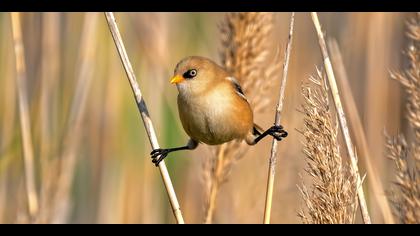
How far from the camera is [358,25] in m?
3.69

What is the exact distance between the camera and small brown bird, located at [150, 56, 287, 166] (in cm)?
274

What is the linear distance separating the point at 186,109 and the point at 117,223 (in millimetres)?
1097

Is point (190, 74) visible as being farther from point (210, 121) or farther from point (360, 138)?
point (360, 138)

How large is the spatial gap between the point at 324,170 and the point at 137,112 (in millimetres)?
1844

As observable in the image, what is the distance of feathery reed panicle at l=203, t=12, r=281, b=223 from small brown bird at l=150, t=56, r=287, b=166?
0.06 m

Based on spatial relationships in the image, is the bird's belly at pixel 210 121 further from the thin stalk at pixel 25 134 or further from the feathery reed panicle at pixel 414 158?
the feathery reed panicle at pixel 414 158

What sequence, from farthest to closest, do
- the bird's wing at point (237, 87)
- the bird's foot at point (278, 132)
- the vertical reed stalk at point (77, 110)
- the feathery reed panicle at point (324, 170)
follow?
the vertical reed stalk at point (77, 110)
the bird's wing at point (237, 87)
the bird's foot at point (278, 132)
the feathery reed panicle at point (324, 170)

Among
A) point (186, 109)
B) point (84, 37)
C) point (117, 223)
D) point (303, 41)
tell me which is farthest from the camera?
point (303, 41)

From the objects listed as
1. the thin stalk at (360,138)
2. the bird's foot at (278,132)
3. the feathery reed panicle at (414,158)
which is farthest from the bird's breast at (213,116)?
the feathery reed panicle at (414,158)

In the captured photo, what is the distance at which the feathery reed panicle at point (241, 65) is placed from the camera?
2689mm

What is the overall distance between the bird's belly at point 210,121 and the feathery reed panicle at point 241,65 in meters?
0.11

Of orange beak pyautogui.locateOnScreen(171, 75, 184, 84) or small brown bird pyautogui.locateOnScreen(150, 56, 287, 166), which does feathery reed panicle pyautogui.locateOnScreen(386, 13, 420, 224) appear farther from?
orange beak pyautogui.locateOnScreen(171, 75, 184, 84)
